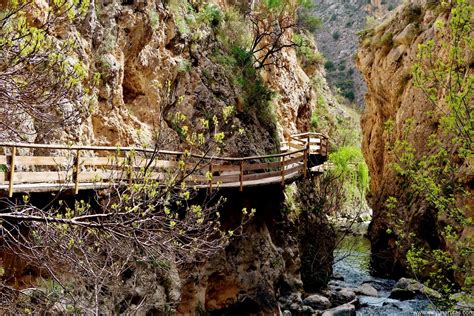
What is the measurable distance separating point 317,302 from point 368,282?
19.7 ft

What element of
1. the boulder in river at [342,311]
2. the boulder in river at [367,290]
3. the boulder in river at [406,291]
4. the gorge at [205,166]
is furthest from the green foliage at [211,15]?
the boulder in river at [406,291]

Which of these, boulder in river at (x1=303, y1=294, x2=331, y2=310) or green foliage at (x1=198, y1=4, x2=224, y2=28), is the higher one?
green foliage at (x1=198, y1=4, x2=224, y2=28)

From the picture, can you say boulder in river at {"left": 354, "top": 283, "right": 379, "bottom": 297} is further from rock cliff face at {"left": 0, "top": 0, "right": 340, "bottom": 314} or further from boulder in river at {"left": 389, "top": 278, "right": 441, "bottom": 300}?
rock cliff face at {"left": 0, "top": 0, "right": 340, "bottom": 314}

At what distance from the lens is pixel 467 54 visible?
16.7m

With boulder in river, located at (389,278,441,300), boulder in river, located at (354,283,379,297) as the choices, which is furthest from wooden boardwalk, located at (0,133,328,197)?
boulder in river, located at (389,278,441,300)

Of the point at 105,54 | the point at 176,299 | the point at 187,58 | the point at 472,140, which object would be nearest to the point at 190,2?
the point at 187,58

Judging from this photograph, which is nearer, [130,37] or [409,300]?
[130,37]

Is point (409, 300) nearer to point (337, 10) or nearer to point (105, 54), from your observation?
point (105, 54)

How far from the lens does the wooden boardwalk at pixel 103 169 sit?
19.0ft

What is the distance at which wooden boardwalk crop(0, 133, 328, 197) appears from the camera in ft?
19.0

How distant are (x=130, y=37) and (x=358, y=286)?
1457 cm

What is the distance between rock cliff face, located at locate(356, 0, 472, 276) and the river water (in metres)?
1.02

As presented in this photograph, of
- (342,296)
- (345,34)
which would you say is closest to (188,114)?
(342,296)

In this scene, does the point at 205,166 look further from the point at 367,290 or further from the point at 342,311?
the point at 367,290
